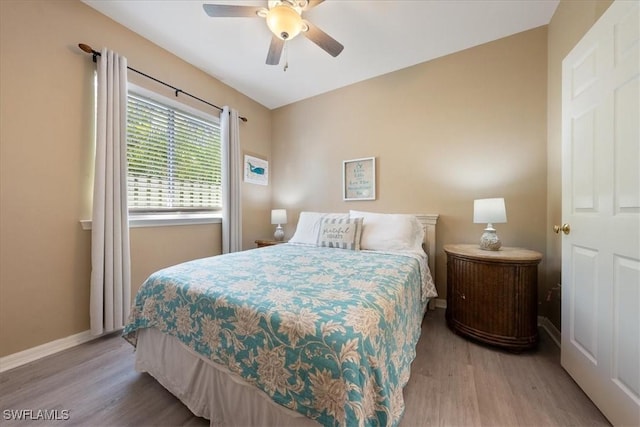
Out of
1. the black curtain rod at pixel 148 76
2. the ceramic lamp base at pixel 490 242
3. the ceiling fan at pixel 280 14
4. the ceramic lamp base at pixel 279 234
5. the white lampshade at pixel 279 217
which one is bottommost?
the ceramic lamp base at pixel 279 234

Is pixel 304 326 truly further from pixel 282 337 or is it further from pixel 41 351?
pixel 41 351

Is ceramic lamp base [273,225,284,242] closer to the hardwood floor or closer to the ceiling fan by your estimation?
the hardwood floor

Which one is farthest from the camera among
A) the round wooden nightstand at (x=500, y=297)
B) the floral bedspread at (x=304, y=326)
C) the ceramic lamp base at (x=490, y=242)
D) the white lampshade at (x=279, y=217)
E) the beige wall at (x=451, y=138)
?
the white lampshade at (x=279, y=217)

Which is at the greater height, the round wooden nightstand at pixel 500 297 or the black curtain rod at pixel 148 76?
the black curtain rod at pixel 148 76

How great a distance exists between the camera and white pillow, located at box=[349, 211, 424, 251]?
2.24 meters

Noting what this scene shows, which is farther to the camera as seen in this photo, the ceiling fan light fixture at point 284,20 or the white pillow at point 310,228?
the white pillow at point 310,228

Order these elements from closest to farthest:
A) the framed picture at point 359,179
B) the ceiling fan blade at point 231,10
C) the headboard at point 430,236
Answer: the ceiling fan blade at point 231,10 → the headboard at point 430,236 → the framed picture at point 359,179

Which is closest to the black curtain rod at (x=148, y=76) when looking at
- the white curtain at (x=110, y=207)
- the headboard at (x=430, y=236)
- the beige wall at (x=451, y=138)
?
the white curtain at (x=110, y=207)

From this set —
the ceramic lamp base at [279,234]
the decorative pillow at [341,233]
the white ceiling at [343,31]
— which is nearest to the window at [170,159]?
the white ceiling at [343,31]

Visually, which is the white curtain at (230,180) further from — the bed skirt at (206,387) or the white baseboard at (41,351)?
the bed skirt at (206,387)

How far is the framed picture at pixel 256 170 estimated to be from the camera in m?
3.34

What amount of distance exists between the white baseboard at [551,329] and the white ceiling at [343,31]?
8.60ft

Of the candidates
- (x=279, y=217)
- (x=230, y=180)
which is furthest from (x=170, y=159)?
(x=279, y=217)

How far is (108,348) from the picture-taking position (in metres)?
1.81
